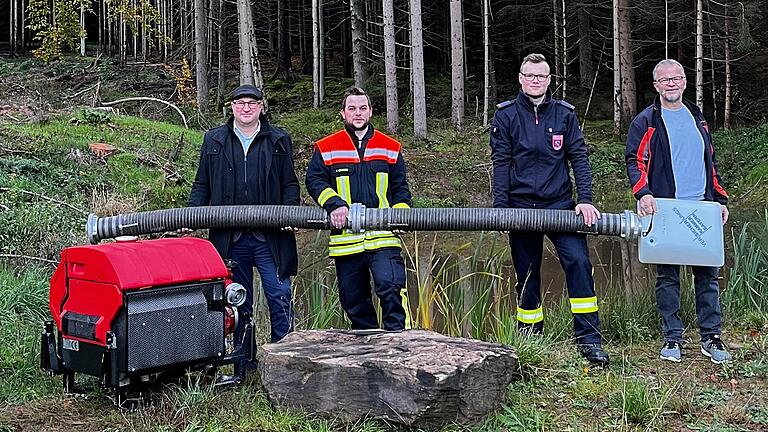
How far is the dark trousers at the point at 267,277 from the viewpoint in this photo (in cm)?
503

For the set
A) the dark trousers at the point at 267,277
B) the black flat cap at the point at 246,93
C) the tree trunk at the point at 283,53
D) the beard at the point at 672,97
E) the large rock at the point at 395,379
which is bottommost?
the large rock at the point at 395,379

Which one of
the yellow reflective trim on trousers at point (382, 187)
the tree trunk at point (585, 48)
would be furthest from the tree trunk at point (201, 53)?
the yellow reflective trim on trousers at point (382, 187)

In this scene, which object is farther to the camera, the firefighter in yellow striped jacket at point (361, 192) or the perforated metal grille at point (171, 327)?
the firefighter in yellow striped jacket at point (361, 192)

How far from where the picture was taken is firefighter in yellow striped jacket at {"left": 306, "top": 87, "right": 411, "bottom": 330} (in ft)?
16.5

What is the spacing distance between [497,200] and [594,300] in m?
0.87

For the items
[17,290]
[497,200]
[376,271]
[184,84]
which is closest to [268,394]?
[376,271]

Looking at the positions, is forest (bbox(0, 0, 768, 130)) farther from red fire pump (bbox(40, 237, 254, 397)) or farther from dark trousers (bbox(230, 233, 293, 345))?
red fire pump (bbox(40, 237, 254, 397))

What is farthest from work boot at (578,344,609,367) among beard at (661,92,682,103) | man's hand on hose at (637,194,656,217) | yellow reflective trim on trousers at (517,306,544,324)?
A: beard at (661,92,682,103)

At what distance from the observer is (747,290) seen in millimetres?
6391

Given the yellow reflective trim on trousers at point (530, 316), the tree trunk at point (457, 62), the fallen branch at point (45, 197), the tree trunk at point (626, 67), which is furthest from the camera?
the tree trunk at point (626, 67)

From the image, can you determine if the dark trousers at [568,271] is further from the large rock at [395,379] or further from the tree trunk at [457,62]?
the tree trunk at [457,62]

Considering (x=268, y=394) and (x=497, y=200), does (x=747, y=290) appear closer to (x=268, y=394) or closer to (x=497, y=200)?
(x=497, y=200)

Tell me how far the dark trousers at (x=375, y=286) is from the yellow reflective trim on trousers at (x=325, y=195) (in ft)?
1.26

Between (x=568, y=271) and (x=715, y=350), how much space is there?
3.31ft
